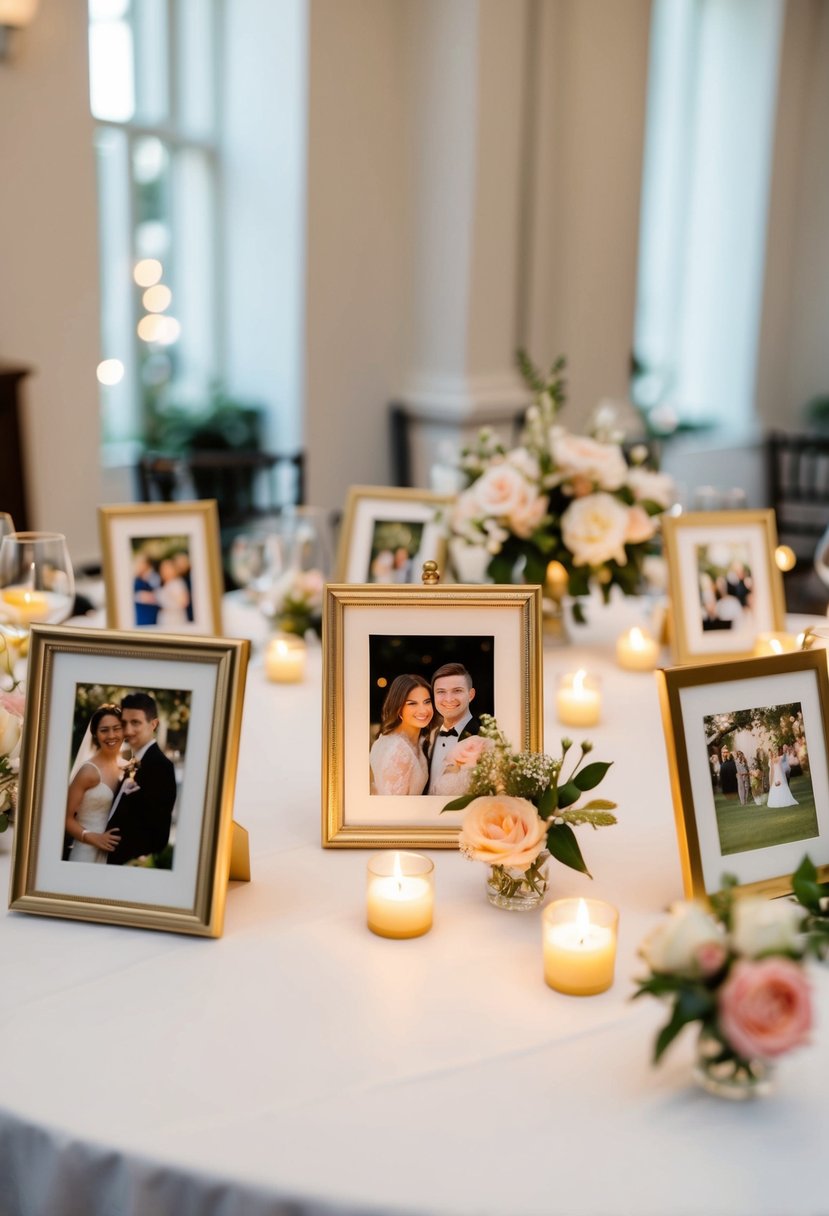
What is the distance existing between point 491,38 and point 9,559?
378 cm

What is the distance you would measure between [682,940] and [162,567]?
4.87 ft

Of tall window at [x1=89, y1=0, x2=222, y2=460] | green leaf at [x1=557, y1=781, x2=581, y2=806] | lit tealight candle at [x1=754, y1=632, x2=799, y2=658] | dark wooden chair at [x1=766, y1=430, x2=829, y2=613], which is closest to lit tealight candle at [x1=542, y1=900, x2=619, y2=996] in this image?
green leaf at [x1=557, y1=781, x2=581, y2=806]

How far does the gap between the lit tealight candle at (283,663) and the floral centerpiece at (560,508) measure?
1.25 feet

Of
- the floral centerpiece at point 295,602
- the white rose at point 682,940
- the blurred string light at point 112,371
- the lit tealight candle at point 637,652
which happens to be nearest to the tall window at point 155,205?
the blurred string light at point 112,371

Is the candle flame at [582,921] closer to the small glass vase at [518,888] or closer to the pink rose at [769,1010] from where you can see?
the small glass vase at [518,888]

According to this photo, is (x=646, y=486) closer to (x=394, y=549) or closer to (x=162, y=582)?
(x=394, y=549)

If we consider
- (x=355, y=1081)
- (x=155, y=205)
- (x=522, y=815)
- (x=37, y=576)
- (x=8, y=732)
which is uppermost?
(x=155, y=205)

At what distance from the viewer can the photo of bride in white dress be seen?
1251 millimetres

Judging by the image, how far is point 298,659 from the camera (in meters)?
2.13

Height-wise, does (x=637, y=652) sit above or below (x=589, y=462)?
below

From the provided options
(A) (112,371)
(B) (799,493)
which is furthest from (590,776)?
(B) (799,493)

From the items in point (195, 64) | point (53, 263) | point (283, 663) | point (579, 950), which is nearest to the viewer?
point (579, 950)

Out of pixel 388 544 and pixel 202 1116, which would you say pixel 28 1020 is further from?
pixel 388 544

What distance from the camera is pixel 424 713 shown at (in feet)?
4.66
